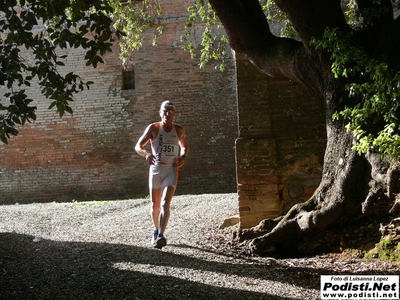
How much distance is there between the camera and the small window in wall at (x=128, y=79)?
54.4 feet

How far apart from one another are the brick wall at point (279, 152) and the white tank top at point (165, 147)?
1.19m

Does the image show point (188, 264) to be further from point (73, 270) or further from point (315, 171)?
point (315, 171)

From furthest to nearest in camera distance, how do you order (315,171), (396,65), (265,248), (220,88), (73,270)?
1. (220,88)
2. (315,171)
3. (265,248)
4. (396,65)
5. (73,270)

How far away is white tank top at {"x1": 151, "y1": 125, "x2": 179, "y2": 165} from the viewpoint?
22.3 feet

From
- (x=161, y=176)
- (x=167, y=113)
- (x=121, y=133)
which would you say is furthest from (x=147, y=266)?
(x=121, y=133)

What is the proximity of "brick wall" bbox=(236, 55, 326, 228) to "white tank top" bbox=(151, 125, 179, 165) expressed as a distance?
46.9 inches

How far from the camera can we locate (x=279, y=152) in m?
7.66

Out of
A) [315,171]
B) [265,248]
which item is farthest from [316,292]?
[315,171]

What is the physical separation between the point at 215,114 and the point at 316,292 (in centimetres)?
1170

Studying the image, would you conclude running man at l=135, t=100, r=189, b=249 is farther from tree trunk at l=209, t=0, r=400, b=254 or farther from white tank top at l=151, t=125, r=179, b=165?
tree trunk at l=209, t=0, r=400, b=254

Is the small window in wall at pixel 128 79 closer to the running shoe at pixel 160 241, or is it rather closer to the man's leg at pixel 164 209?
the man's leg at pixel 164 209

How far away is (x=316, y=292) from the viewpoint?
187 inches

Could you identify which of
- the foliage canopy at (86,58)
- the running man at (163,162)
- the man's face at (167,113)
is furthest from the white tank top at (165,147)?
the foliage canopy at (86,58)

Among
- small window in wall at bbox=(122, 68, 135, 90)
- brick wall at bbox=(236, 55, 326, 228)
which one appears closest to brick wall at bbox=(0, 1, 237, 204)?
small window in wall at bbox=(122, 68, 135, 90)
